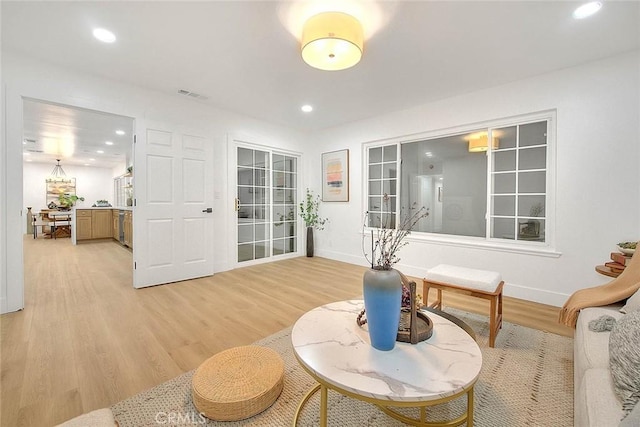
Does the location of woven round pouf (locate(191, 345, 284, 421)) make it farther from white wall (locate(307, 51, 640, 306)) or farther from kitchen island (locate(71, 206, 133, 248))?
kitchen island (locate(71, 206, 133, 248))

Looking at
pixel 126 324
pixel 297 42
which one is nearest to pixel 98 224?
pixel 126 324

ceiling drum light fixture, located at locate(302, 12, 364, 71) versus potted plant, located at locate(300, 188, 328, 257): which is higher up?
ceiling drum light fixture, located at locate(302, 12, 364, 71)

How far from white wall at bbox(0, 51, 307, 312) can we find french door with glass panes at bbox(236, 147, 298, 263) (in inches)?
11.7

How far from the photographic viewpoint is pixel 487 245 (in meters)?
3.45

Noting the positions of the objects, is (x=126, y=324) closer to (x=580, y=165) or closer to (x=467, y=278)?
(x=467, y=278)

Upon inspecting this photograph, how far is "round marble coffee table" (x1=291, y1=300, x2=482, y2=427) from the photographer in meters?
0.95

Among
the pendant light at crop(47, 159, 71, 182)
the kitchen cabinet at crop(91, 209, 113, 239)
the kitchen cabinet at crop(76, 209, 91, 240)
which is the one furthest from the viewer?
the pendant light at crop(47, 159, 71, 182)

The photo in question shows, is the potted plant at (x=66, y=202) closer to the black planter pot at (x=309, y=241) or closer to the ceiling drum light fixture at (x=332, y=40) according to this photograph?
the black planter pot at (x=309, y=241)

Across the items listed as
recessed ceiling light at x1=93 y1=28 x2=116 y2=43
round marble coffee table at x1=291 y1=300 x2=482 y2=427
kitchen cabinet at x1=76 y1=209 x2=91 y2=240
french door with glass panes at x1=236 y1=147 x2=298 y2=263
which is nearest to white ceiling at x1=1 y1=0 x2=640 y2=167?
recessed ceiling light at x1=93 y1=28 x2=116 y2=43

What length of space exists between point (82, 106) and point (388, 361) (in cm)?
401

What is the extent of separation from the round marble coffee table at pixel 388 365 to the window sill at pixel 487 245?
241cm

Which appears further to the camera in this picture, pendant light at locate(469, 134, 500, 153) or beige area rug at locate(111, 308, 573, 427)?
pendant light at locate(469, 134, 500, 153)

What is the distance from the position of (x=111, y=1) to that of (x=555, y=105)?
4.23m

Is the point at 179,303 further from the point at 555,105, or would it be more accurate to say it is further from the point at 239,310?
the point at 555,105
